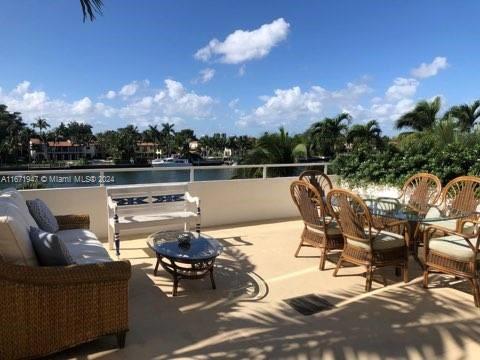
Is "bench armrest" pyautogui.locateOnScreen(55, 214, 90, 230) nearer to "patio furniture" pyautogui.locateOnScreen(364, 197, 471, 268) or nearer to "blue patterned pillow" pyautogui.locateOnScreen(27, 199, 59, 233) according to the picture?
"blue patterned pillow" pyautogui.locateOnScreen(27, 199, 59, 233)

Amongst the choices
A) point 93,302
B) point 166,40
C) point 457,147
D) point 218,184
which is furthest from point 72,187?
point 166,40

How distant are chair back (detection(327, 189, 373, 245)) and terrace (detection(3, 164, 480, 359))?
0.48 metres

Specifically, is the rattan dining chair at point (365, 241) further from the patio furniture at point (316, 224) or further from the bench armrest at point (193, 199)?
the bench armrest at point (193, 199)

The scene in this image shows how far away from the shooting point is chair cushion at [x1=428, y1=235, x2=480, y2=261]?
3.08 metres

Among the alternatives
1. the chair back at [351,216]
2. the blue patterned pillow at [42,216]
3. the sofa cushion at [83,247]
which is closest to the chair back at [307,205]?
the chair back at [351,216]

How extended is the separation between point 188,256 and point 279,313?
874 millimetres

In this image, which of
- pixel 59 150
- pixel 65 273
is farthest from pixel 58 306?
pixel 59 150

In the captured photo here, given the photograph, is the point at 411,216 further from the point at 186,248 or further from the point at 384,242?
the point at 186,248

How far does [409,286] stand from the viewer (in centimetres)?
344

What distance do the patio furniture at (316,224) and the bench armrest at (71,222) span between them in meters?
2.27

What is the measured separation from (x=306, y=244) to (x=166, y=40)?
1292 cm

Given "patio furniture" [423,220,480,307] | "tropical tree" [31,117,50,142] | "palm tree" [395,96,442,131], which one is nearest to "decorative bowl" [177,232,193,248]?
"patio furniture" [423,220,480,307]

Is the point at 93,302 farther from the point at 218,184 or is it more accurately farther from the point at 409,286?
the point at 218,184

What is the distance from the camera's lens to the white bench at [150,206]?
4.51 m
